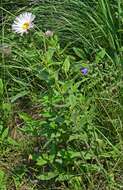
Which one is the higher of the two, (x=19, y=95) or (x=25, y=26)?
(x=25, y=26)

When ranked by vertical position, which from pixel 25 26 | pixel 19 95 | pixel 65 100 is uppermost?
pixel 25 26

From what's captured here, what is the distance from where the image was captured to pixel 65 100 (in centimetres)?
238

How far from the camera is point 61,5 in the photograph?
3203mm

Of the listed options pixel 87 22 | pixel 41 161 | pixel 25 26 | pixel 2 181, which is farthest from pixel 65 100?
pixel 87 22

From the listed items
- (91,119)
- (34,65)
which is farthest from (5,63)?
(91,119)

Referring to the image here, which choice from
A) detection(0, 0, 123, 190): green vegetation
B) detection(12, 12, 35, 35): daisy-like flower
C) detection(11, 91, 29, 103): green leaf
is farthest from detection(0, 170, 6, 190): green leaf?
detection(12, 12, 35, 35): daisy-like flower

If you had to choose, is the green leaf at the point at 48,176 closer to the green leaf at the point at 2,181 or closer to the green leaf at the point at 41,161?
the green leaf at the point at 41,161

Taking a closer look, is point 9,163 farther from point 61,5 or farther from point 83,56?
point 61,5

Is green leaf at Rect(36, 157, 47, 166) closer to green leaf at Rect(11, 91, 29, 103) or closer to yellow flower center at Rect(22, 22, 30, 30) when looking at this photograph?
green leaf at Rect(11, 91, 29, 103)

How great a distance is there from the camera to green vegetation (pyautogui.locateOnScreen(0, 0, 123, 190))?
241 centimetres

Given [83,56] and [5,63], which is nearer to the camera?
[83,56]

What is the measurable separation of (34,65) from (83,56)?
12.2 inches

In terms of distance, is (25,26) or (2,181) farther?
(25,26)

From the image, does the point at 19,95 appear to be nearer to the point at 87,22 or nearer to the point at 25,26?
the point at 25,26
